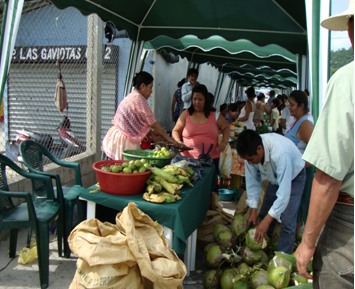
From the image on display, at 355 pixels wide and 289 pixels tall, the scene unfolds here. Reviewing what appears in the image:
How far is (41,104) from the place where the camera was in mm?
8398

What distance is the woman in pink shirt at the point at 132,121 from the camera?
345 cm

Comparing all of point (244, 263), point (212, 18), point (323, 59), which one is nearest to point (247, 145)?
point (244, 263)

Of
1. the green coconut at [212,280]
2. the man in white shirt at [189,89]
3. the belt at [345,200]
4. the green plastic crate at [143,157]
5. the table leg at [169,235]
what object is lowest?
the green coconut at [212,280]

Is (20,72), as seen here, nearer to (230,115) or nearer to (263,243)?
(230,115)

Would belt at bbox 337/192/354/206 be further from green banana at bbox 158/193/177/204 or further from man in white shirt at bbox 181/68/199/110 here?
man in white shirt at bbox 181/68/199/110

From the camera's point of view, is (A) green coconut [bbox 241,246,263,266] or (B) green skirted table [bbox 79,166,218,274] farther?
(A) green coconut [bbox 241,246,263,266]

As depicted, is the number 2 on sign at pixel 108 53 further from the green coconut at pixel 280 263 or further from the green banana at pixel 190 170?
the green coconut at pixel 280 263

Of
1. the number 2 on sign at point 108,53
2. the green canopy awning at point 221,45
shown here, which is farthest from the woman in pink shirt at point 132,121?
the number 2 on sign at point 108,53

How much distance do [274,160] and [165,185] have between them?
992mm

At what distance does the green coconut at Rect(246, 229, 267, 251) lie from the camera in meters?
2.48

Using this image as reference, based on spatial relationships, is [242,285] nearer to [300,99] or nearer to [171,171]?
[171,171]

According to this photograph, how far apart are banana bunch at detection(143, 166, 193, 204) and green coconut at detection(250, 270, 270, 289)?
2.79ft

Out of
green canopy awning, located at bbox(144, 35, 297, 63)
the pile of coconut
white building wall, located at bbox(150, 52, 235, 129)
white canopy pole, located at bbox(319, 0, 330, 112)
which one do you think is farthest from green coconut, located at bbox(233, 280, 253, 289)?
white building wall, located at bbox(150, 52, 235, 129)

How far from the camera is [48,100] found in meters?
8.28
